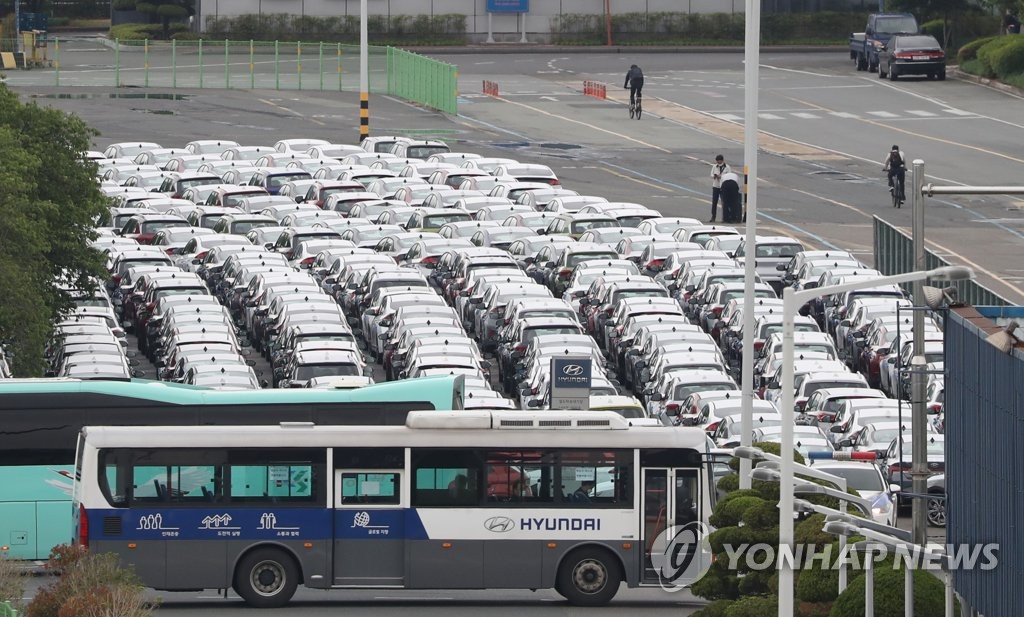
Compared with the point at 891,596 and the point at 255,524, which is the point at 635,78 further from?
the point at 891,596

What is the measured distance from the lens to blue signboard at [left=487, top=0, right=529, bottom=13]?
328 feet

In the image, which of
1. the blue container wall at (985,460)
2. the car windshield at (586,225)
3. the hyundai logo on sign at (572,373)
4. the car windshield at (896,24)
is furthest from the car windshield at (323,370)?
the car windshield at (896,24)

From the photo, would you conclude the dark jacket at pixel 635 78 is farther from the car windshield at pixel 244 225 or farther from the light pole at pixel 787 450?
the light pole at pixel 787 450

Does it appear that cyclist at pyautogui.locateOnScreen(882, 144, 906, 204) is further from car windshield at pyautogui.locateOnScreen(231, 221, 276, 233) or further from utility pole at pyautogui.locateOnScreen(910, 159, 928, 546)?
utility pole at pyautogui.locateOnScreen(910, 159, 928, 546)

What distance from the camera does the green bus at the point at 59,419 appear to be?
28.6m

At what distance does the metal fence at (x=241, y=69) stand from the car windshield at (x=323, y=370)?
156 feet

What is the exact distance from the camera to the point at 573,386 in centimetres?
3103

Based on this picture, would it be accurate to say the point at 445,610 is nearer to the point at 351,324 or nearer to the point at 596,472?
the point at 596,472

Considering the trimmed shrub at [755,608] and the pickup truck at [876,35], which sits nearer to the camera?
the trimmed shrub at [755,608]

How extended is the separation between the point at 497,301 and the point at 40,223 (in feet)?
31.6

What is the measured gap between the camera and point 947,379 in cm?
2003

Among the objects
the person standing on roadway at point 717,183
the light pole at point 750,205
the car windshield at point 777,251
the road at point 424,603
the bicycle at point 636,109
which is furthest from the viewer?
the bicycle at point 636,109

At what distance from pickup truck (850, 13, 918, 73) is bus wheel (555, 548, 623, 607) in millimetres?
61120

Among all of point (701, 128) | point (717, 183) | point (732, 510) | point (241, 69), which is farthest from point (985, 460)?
point (241, 69)
